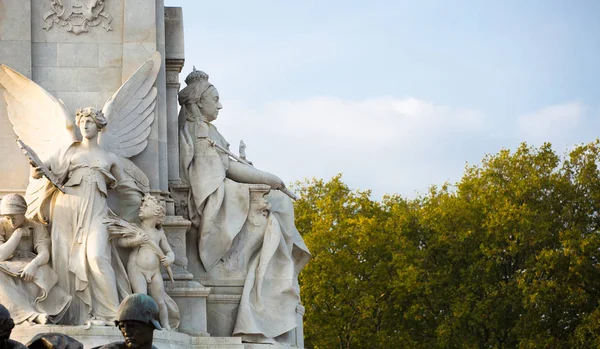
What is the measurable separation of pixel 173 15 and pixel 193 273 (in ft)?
12.1

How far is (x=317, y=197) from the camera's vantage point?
138 feet

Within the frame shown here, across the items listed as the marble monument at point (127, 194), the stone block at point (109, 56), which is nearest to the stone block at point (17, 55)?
the marble monument at point (127, 194)

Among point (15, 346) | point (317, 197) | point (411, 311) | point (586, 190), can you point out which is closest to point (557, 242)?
point (586, 190)

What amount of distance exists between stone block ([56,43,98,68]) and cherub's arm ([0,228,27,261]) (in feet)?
8.68

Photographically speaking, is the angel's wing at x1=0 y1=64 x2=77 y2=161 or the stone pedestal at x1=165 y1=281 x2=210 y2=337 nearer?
the angel's wing at x1=0 y1=64 x2=77 y2=161

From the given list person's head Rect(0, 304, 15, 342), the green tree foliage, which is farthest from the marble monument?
the green tree foliage

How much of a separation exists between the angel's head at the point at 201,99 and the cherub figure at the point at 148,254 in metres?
2.62

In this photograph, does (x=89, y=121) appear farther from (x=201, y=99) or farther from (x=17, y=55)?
(x=201, y=99)

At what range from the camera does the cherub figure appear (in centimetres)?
1809

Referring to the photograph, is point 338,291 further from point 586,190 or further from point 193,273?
point 193,273

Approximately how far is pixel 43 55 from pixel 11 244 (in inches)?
115

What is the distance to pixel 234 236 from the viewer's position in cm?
2005

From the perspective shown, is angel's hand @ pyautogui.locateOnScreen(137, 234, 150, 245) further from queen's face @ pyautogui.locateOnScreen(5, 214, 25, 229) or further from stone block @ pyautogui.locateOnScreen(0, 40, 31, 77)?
stone block @ pyautogui.locateOnScreen(0, 40, 31, 77)

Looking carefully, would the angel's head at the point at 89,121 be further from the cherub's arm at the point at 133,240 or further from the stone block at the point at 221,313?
the stone block at the point at 221,313
